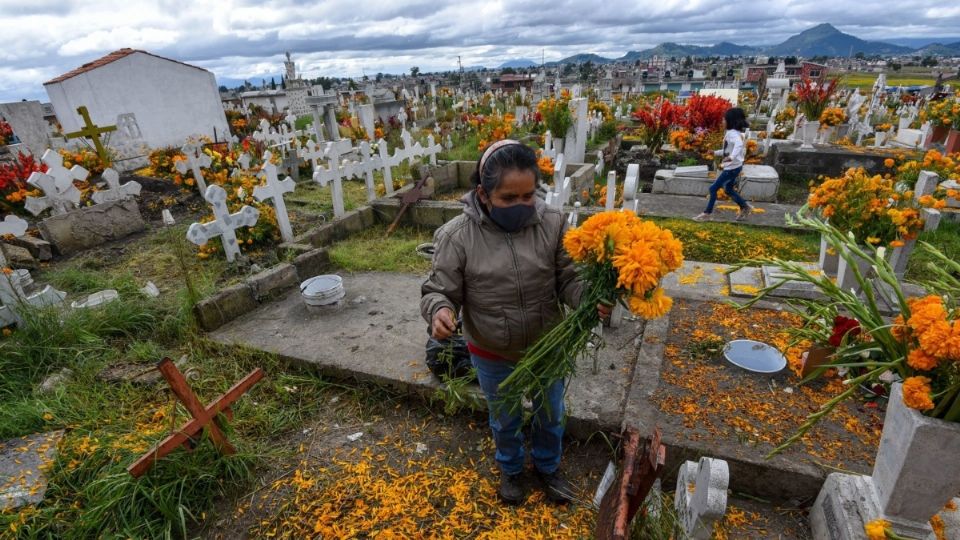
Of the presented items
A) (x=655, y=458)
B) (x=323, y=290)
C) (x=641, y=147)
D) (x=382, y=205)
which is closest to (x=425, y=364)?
(x=323, y=290)

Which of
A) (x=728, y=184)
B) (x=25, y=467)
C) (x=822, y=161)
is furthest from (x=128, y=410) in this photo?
(x=822, y=161)

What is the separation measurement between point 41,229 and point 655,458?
23.9 feet

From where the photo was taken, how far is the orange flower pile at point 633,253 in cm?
147

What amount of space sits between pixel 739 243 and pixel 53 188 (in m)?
8.58

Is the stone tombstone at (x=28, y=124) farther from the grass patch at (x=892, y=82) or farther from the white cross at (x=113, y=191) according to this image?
the grass patch at (x=892, y=82)

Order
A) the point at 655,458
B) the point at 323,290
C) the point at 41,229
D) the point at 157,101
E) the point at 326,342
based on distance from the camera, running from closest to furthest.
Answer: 1. the point at 655,458
2. the point at 326,342
3. the point at 323,290
4. the point at 41,229
5. the point at 157,101

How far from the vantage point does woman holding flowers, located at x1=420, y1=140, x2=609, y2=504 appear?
69.4 inches

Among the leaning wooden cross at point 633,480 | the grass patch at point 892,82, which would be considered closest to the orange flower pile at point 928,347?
the leaning wooden cross at point 633,480

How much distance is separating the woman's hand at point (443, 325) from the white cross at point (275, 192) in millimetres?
4126

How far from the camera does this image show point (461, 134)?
13891 millimetres

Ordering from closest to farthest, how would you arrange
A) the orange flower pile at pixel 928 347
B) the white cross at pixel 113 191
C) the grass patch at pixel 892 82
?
1. the orange flower pile at pixel 928 347
2. the white cross at pixel 113 191
3. the grass patch at pixel 892 82

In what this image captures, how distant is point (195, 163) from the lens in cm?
739

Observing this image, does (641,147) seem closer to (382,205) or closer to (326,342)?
(382,205)

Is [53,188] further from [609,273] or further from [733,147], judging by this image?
[733,147]
